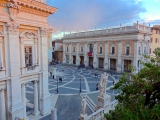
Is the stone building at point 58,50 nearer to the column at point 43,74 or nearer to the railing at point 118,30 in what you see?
the railing at point 118,30

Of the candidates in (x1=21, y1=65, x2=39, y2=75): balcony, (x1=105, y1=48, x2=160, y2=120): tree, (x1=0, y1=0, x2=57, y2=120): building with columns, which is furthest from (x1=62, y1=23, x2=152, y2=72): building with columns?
(x1=105, y1=48, x2=160, y2=120): tree

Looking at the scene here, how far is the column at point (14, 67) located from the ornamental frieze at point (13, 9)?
0.47m

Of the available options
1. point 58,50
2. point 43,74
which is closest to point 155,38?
point 58,50

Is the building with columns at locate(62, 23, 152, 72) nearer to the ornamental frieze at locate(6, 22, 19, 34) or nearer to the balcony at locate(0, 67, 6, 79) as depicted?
the ornamental frieze at locate(6, 22, 19, 34)

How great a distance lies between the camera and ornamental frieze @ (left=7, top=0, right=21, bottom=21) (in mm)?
8891

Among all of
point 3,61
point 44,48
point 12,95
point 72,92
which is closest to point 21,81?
point 12,95

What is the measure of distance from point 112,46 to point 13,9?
97.1ft

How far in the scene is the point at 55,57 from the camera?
58625 mm

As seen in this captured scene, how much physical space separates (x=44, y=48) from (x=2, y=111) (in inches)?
229

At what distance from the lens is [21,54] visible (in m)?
10.2

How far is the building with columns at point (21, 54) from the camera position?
29.9 feet

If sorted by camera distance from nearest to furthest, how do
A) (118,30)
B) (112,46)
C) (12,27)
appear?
1. (12,27)
2. (118,30)
3. (112,46)

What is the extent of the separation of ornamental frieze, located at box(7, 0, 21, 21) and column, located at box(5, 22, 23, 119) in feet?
1.55

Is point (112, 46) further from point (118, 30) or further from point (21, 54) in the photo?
point (21, 54)
